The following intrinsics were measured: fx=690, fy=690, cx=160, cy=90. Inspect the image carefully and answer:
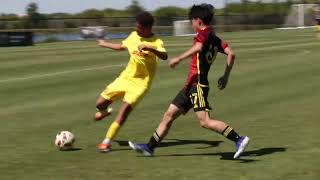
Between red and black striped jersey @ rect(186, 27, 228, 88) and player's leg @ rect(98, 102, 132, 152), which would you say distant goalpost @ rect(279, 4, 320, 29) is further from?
red and black striped jersey @ rect(186, 27, 228, 88)

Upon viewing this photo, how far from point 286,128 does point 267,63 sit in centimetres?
1504

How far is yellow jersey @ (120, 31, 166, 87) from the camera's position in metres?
9.52

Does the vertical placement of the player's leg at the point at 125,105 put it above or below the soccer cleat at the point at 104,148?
above

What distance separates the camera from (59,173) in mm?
8008

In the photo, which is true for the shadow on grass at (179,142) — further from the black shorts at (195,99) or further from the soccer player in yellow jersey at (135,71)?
the black shorts at (195,99)

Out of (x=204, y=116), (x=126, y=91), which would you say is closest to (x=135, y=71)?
(x=126, y=91)

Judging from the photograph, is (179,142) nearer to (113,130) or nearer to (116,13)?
(113,130)

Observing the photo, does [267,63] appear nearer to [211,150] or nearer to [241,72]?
[241,72]

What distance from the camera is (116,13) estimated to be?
443ft

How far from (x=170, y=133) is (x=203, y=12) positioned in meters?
3.11

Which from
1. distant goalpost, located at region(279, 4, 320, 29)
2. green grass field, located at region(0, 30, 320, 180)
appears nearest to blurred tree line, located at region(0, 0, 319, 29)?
distant goalpost, located at region(279, 4, 320, 29)

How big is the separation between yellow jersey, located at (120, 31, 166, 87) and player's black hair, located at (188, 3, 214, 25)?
103 cm

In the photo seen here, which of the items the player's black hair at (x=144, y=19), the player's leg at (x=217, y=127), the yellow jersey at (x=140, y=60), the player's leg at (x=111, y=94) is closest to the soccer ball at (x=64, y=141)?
the player's leg at (x=111, y=94)

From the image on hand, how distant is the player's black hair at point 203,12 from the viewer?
848 cm
